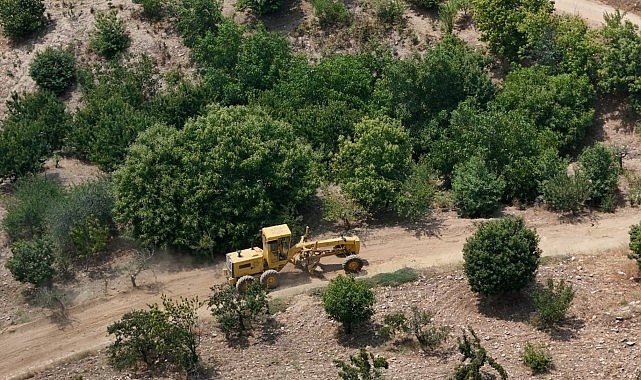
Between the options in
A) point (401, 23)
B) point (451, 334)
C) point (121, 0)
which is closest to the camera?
point (451, 334)

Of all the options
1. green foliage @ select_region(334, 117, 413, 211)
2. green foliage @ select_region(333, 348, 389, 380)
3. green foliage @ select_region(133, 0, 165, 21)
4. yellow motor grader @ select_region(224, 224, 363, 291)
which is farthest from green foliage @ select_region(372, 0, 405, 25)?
green foliage @ select_region(333, 348, 389, 380)

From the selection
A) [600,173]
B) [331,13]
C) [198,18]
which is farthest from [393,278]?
[198,18]

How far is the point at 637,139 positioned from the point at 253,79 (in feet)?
80.7

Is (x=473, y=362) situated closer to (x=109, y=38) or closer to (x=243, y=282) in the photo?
(x=243, y=282)

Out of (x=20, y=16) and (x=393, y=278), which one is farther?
(x=20, y=16)

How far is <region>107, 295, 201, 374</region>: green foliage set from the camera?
3559 centimetres

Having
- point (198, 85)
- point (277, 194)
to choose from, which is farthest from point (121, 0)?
point (277, 194)

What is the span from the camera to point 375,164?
46.1 meters

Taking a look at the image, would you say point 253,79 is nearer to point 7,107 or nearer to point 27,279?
point 7,107

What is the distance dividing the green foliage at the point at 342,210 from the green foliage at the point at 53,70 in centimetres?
2422

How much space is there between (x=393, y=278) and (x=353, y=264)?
2543 millimetres

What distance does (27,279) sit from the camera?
4212cm

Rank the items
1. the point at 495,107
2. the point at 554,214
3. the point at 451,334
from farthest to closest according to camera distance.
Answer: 1. the point at 495,107
2. the point at 554,214
3. the point at 451,334

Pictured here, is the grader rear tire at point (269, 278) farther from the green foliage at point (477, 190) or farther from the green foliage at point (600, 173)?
the green foliage at point (600, 173)
